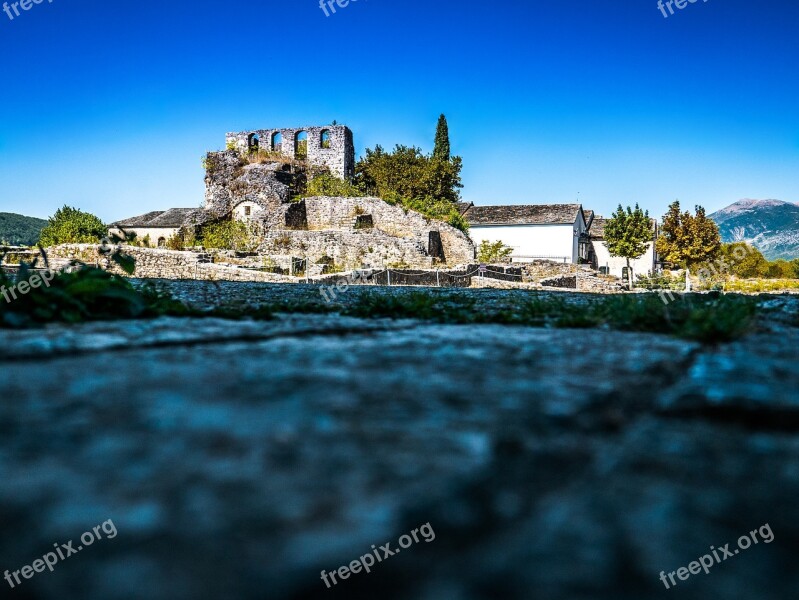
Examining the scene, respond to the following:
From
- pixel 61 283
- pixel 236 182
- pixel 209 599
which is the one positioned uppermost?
pixel 236 182

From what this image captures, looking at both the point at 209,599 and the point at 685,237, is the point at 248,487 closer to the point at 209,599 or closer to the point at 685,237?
the point at 209,599

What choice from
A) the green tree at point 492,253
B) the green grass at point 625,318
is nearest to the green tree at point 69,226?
the green tree at point 492,253

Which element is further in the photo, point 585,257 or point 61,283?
point 585,257

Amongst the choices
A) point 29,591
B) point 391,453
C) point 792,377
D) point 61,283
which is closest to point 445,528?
point 391,453

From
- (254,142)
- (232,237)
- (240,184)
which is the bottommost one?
A: (232,237)

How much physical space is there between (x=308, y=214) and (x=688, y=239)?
29.0 m

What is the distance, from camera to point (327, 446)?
2.41 ft

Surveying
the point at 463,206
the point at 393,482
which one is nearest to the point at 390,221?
the point at 463,206

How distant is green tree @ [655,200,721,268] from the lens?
4003 cm

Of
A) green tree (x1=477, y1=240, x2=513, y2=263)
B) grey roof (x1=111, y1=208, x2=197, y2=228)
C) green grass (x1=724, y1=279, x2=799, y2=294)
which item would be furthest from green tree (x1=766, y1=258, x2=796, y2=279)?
grey roof (x1=111, y1=208, x2=197, y2=228)

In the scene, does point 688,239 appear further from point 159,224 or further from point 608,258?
point 159,224

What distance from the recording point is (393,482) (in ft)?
2.07

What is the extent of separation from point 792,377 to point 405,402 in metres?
0.94

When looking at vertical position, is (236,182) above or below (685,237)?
above
